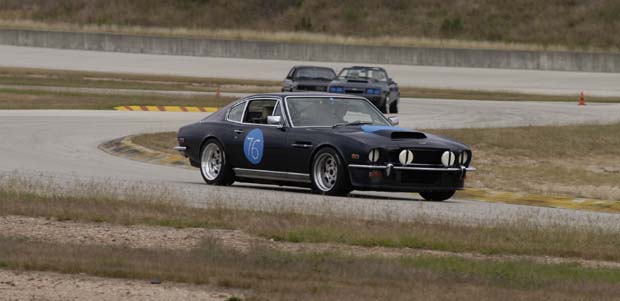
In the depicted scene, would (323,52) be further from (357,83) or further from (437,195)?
(437,195)

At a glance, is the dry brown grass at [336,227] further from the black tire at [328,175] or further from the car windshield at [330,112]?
the car windshield at [330,112]

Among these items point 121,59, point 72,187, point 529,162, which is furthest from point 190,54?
point 72,187

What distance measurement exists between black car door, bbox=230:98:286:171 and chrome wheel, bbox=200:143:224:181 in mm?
403

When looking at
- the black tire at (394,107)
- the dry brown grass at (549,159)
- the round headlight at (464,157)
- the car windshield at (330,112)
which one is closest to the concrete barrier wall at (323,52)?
the black tire at (394,107)

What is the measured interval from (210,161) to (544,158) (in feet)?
32.4

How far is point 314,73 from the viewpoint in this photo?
4103 centimetres

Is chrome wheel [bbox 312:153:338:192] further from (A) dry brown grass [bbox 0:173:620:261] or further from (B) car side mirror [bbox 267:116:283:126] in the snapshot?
(A) dry brown grass [bbox 0:173:620:261]

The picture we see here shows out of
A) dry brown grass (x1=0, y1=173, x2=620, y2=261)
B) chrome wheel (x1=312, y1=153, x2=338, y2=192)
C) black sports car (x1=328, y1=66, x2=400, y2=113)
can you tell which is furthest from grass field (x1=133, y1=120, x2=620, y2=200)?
dry brown grass (x1=0, y1=173, x2=620, y2=261)

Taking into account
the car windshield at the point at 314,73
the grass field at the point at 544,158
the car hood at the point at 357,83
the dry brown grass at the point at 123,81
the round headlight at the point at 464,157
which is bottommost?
the dry brown grass at the point at 123,81

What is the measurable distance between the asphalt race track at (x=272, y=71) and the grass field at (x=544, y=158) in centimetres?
2770

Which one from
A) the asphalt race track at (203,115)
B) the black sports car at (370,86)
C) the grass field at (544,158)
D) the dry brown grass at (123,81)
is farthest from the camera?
the dry brown grass at (123,81)

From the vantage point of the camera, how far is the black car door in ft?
53.0

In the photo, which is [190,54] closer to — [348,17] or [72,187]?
[348,17]

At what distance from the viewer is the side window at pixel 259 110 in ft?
55.1
